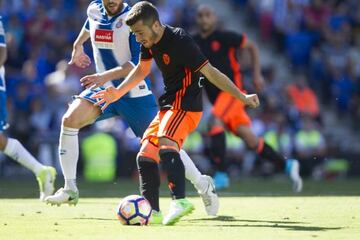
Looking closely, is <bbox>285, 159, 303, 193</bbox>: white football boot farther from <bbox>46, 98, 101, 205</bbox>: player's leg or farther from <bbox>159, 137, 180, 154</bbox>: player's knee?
<bbox>159, 137, 180, 154</bbox>: player's knee

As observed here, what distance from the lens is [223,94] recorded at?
14625 mm

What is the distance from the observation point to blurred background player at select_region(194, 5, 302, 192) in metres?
14.4

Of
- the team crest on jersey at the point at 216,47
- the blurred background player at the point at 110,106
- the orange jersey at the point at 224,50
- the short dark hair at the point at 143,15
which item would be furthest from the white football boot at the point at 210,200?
the team crest on jersey at the point at 216,47

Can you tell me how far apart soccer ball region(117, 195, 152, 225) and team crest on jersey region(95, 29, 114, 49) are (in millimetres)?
2209

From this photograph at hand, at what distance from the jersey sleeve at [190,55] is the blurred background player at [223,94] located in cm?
534

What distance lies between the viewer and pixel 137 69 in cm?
938

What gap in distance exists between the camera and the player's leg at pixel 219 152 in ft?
47.5

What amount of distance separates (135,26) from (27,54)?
11445 mm

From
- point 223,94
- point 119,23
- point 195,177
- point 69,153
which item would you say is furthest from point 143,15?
point 223,94

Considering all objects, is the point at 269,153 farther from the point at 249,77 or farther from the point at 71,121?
the point at 249,77

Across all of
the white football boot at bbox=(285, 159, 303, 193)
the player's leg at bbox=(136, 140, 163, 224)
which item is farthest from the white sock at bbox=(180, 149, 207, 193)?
the white football boot at bbox=(285, 159, 303, 193)

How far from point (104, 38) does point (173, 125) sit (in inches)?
70.1

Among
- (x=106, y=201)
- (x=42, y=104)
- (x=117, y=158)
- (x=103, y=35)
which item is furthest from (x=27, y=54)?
(x=103, y=35)

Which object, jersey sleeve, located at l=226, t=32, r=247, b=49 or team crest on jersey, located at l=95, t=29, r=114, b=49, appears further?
jersey sleeve, located at l=226, t=32, r=247, b=49
